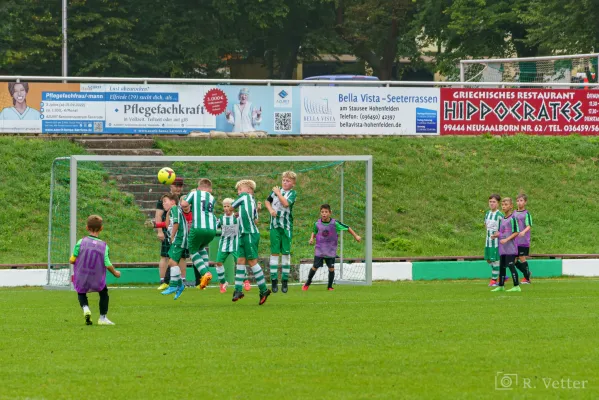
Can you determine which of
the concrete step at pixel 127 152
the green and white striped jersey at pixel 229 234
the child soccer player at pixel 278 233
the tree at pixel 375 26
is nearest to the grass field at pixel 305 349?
the green and white striped jersey at pixel 229 234

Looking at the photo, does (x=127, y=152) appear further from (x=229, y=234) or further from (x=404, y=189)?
(x=229, y=234)

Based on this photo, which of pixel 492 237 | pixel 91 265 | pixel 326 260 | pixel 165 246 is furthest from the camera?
pixel 492 237

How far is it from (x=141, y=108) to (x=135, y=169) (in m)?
3.16

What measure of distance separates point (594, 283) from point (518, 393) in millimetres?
12947

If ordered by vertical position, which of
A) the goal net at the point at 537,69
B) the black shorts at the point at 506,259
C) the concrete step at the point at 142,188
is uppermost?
the goal net at the point at 537,69

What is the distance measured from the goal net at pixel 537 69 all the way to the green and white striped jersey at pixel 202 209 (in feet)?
71.4

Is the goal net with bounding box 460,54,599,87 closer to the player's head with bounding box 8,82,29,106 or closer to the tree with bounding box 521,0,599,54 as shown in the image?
the tree with bounding box 521,0,599,54

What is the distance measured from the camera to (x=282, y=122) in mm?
31094

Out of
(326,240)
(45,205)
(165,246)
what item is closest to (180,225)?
(165,246)

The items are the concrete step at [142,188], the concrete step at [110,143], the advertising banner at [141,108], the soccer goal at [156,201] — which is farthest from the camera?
the advertising banner at [141,108]

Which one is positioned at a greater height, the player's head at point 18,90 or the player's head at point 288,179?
the player's head at point 18,90

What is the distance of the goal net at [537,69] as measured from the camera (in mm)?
36344

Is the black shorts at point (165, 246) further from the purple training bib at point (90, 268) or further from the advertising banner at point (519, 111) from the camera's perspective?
the advertising banner at point (519, 111)

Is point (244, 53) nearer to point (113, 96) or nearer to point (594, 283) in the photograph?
point (113, 96)
